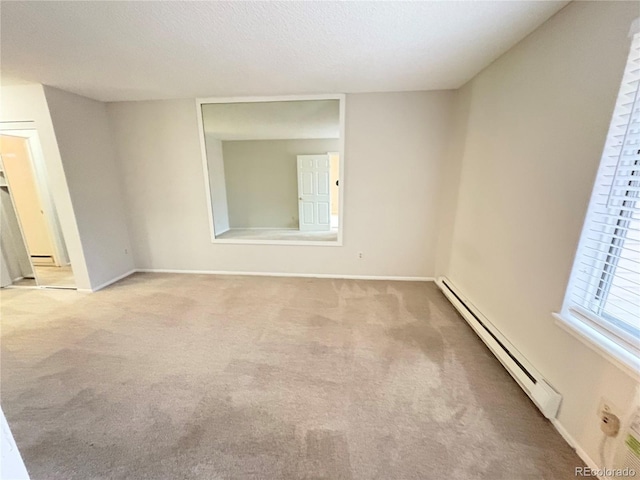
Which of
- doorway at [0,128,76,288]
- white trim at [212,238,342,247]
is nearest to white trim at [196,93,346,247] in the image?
white trim at [212,238,342,247]

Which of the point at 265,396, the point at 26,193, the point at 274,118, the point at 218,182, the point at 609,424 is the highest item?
the point at 274,118

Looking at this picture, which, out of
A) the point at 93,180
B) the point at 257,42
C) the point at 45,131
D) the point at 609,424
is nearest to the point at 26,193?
the point at 93,180

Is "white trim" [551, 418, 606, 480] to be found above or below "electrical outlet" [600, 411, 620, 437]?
below

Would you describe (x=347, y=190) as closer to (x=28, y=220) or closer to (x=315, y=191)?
(x=315, y=191)

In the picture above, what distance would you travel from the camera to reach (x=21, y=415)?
1.58 metres

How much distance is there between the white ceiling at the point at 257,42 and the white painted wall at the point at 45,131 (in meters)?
0.27

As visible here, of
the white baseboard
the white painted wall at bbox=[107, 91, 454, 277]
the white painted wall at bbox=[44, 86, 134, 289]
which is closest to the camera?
the white painted wall at bbox=[44, 86, 134, 289]

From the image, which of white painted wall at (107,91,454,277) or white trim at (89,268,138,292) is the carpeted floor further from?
white painted wall at (107,91,454,277)

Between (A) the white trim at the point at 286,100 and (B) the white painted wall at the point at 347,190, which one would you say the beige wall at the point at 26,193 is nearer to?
(B) the white painted wall at the point at 347,190

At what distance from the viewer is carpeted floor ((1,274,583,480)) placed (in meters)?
1.32

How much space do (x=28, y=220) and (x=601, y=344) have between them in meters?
6.50

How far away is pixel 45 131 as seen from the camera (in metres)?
2.83

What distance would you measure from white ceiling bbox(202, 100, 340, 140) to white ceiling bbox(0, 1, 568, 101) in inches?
30.2

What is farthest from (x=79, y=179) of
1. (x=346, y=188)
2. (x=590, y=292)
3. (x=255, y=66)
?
(x=590, y=292)
